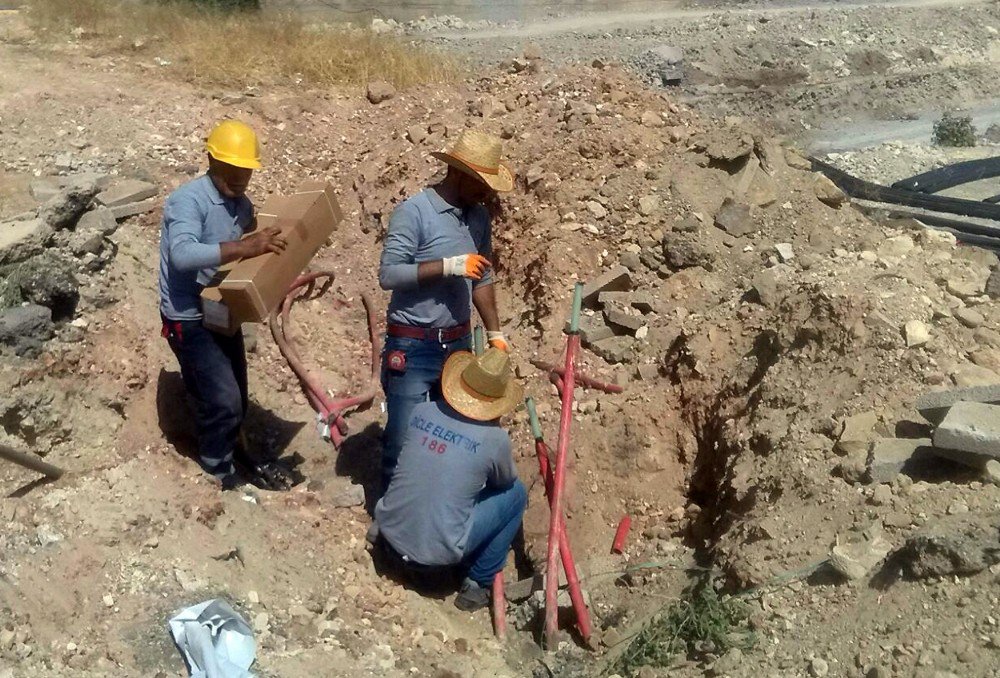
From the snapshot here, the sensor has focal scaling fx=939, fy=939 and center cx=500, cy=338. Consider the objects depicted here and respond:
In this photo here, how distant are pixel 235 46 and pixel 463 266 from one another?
586 centimetres

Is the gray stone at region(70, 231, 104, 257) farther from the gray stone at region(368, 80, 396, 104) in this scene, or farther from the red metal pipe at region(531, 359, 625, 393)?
the gray stone at region(368, 80, 396, 104)

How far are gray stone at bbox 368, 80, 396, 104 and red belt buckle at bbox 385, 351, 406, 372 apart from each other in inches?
164

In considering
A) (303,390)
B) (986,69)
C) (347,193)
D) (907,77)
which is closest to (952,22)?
(986,69)

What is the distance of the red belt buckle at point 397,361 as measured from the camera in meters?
4.79

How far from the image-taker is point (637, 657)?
4.05 meters

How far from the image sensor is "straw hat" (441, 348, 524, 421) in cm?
432

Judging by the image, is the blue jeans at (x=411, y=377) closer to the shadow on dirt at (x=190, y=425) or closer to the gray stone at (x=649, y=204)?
the shadow on dirt at (x=190, y=425)

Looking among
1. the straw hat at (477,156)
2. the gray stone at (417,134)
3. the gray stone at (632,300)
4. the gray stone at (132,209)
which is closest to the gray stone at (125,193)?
the gray stone at (132,209)

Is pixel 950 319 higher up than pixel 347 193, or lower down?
higher up

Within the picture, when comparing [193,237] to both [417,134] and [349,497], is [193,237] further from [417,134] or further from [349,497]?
[417,134]

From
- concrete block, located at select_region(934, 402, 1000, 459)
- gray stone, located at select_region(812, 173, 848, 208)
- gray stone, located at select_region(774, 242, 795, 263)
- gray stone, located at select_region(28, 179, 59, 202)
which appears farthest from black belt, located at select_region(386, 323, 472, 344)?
gray stone, located at select_region(812, 173, 848, 208)

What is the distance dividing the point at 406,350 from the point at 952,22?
1850 centimetres

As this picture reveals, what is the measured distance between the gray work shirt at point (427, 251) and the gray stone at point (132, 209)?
8.68 feet

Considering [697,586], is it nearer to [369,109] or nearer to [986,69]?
[369,109]
